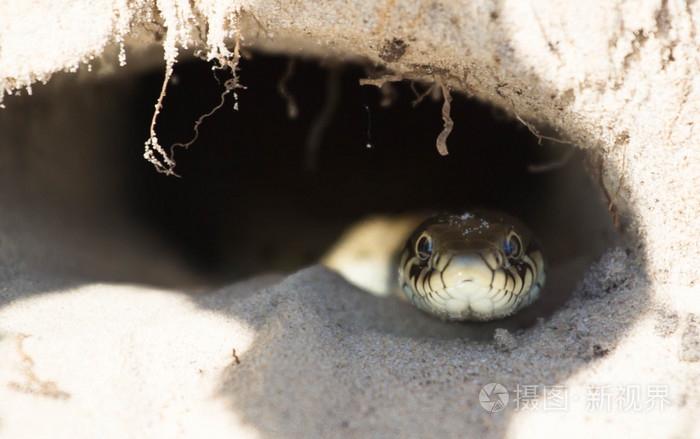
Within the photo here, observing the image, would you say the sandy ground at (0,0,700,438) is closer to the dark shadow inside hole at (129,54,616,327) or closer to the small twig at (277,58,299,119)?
the small twig at (277,58,299,119)

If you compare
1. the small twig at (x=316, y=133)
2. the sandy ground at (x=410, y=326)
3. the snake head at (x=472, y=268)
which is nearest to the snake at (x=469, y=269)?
the snake head at (x=472, y=268)

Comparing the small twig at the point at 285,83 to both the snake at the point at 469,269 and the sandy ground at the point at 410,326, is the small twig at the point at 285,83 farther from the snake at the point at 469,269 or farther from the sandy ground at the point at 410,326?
the snake at the point at 469,269

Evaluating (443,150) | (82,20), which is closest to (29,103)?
(82,20)

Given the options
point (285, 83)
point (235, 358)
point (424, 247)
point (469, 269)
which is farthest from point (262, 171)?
point (235, 358)

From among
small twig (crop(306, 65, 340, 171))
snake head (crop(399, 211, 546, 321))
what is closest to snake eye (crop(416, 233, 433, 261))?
snake head (crop(399, 211, 546, 321))

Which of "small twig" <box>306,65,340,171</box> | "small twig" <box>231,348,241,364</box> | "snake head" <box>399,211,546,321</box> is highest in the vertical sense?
"small twig" <box>306,65,340,171</box>

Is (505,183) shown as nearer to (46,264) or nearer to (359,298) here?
(359,298)

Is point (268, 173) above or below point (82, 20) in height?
above
